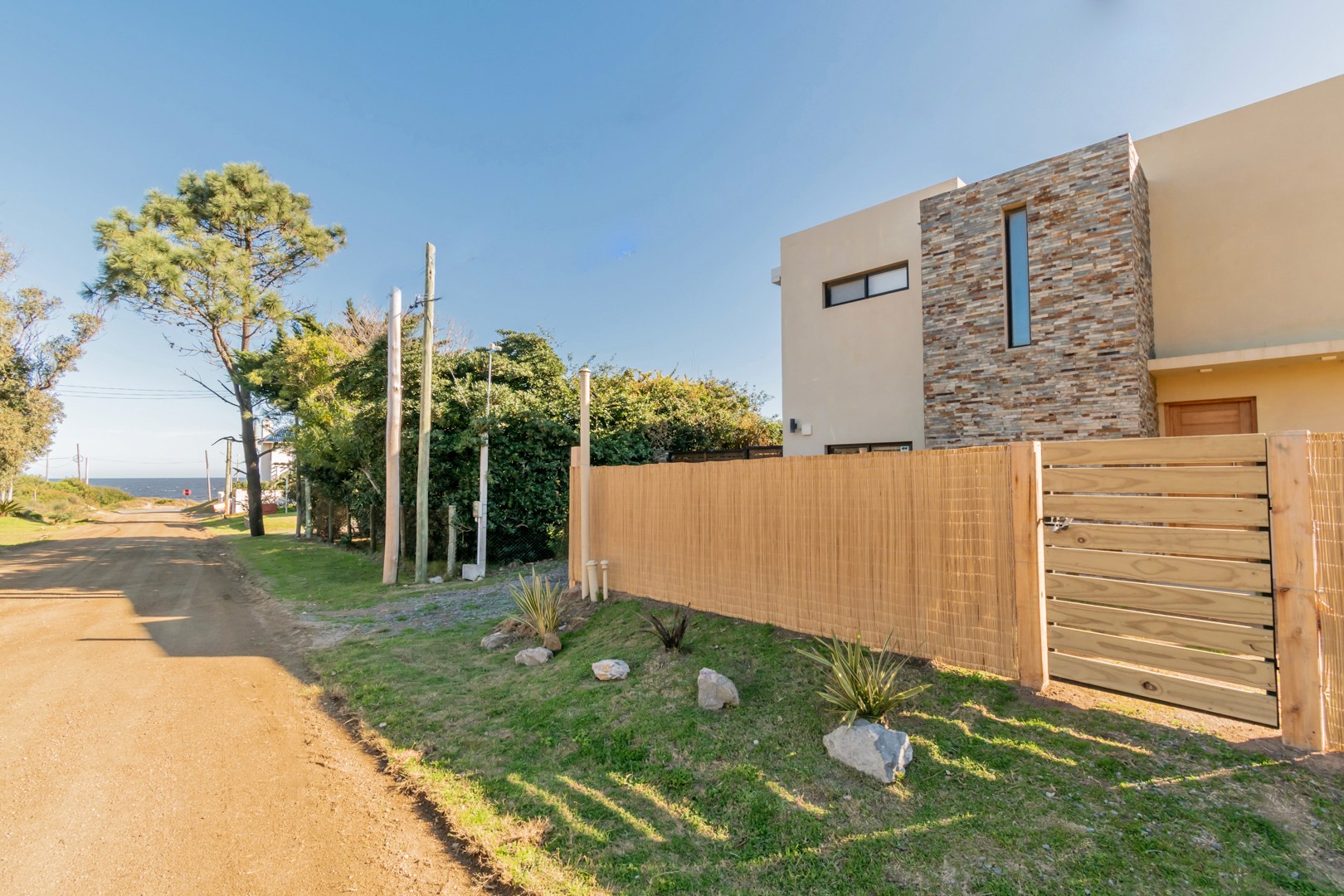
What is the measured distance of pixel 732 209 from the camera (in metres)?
13.4

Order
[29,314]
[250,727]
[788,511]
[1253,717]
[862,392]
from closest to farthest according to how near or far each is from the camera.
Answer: [1253,717] → [250,727] → [788,511] → [862,392] → [29,314]

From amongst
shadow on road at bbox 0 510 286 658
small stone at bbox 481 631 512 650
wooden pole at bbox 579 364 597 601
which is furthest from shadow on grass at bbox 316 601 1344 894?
shadow on road at bbox 0 510 286 658

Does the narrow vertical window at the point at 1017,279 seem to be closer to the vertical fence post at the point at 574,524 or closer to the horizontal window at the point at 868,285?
the horizontal window at the point at 868,285

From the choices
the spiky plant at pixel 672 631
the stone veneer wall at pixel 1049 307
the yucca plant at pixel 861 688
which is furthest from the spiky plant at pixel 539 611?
the stone veneer wall at pixel 1049 307

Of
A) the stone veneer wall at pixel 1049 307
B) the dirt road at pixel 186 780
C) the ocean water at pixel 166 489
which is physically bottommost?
the ocean water at pixel 166 489

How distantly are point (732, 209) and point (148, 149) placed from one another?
20.0 meters

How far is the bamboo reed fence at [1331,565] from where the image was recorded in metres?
2.71

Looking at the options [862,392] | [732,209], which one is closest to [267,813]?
[862,392]

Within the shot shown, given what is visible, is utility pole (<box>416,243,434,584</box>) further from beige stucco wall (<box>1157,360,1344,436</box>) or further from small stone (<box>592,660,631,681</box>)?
beige stucco wall (<box>1157,360,1344,436</box>)

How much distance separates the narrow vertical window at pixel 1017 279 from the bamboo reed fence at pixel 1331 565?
5.54 metres

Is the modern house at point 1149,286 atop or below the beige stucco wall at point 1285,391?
atop

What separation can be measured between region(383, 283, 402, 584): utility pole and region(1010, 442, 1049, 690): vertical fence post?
10217mm

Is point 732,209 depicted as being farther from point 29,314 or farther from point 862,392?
point 29,314

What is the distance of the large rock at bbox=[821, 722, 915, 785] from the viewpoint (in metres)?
3.02
